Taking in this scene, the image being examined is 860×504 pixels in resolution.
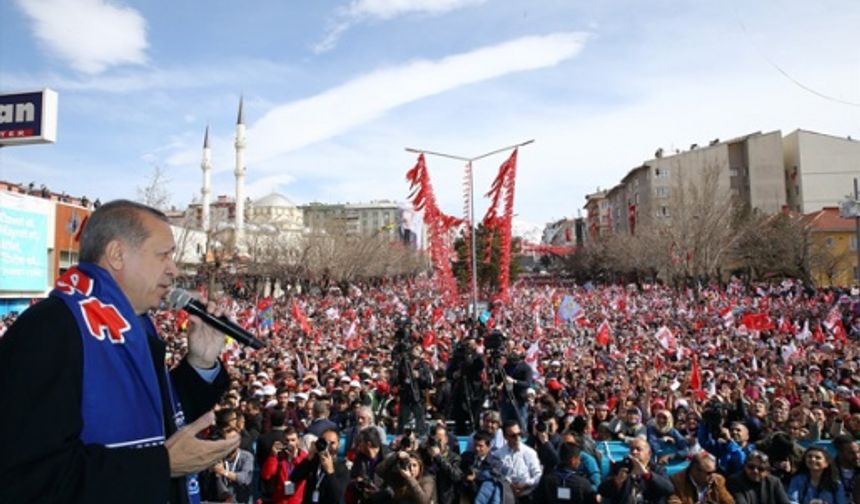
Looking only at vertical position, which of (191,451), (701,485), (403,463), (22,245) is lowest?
(701,485)

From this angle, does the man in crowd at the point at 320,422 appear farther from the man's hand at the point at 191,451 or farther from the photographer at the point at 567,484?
the man's hand at the point at 191,451

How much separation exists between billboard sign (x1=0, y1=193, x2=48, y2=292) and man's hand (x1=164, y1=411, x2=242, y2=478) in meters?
34.1

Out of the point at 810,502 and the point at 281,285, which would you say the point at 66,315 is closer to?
the point at 810,502

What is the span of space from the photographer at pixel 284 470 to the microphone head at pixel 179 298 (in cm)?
414

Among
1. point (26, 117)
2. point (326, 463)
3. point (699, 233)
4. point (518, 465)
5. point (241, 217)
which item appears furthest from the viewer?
point (241, 217)

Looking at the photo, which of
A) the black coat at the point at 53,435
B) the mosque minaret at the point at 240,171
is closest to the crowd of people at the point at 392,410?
the black coat at the point at 53,435

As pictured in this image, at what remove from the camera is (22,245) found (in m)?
31.6

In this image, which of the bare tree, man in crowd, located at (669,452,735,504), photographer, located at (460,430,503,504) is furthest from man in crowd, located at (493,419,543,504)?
the bare tree

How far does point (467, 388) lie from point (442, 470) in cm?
364

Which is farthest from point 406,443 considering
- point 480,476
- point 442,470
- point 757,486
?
point 757,486

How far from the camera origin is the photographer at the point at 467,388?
10055 mm

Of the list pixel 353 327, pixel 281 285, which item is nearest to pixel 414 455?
pixel 353 327

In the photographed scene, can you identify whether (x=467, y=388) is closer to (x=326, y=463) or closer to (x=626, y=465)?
(x=326, y=463)

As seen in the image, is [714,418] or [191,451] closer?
[191,451]
